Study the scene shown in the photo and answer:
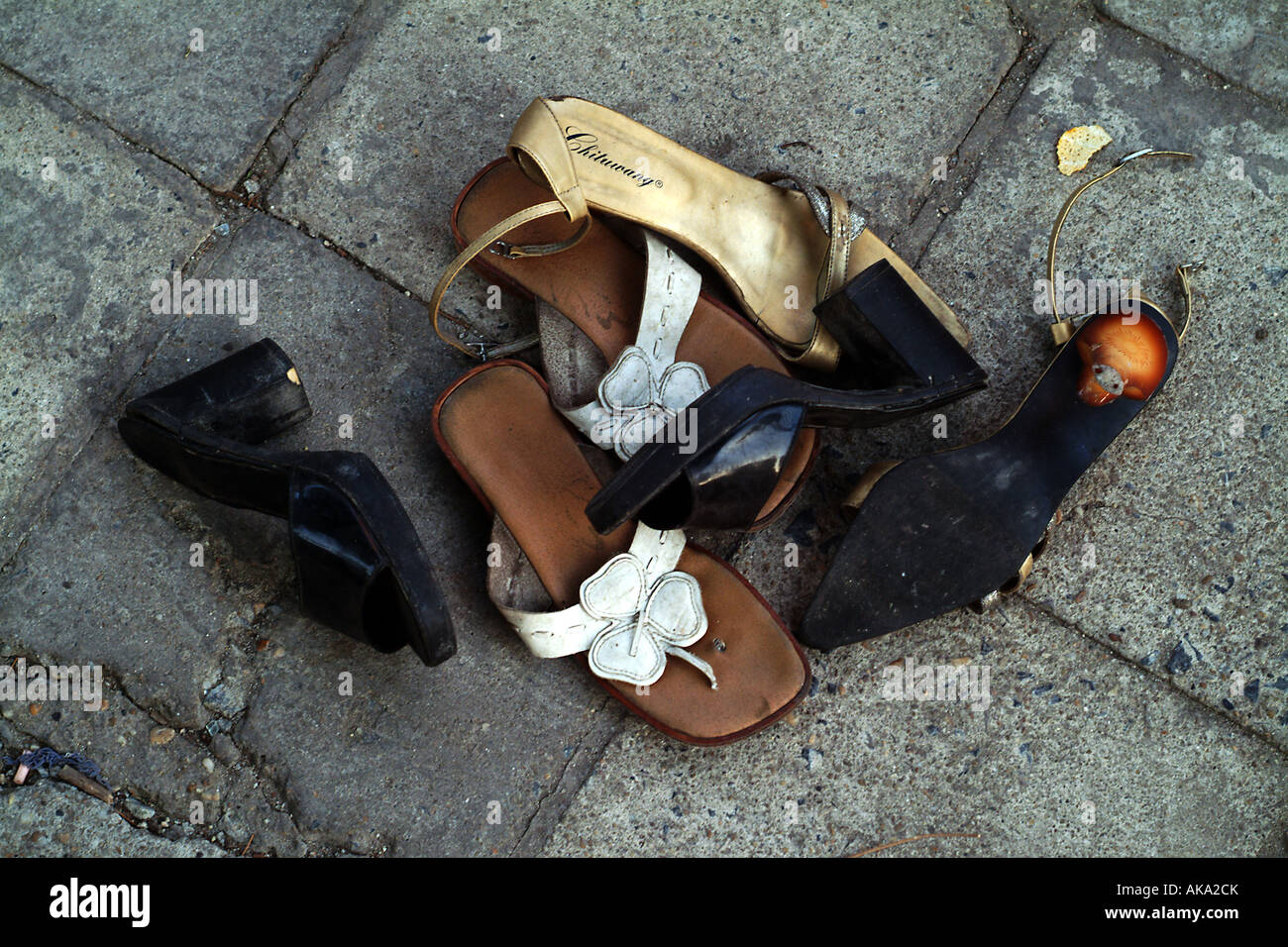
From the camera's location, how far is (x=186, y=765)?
1.90 m

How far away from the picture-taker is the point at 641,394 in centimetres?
194

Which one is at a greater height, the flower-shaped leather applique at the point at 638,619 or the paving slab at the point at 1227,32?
the paving slab at the point at 1227,32

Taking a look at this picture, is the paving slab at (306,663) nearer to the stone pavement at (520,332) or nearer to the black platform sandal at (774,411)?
the stone pavement at (520,332)

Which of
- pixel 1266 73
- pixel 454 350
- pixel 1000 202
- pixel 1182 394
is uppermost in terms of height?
pixel 1266 73

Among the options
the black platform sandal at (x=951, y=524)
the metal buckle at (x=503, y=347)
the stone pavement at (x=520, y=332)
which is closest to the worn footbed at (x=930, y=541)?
the black platform sandal at (x=951, y=524)

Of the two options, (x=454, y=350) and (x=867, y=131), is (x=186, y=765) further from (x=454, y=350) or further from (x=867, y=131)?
(x=867, y=131)

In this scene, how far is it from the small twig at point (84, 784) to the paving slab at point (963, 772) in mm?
866

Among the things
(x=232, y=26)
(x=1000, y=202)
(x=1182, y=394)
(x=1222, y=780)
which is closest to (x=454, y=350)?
(x=232, y=26)

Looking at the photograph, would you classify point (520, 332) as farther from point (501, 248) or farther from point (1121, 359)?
point (1121, 359)

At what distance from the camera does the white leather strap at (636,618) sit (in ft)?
6.17

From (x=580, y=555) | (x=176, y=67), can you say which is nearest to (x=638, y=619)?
(x=580, y=555)

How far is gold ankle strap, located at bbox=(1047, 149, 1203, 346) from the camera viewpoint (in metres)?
2.04

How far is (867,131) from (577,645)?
1307 mm

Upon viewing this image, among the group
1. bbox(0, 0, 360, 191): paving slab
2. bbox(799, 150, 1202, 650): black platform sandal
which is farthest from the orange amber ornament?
bbox(0, 0, 360, 191): paving slab
